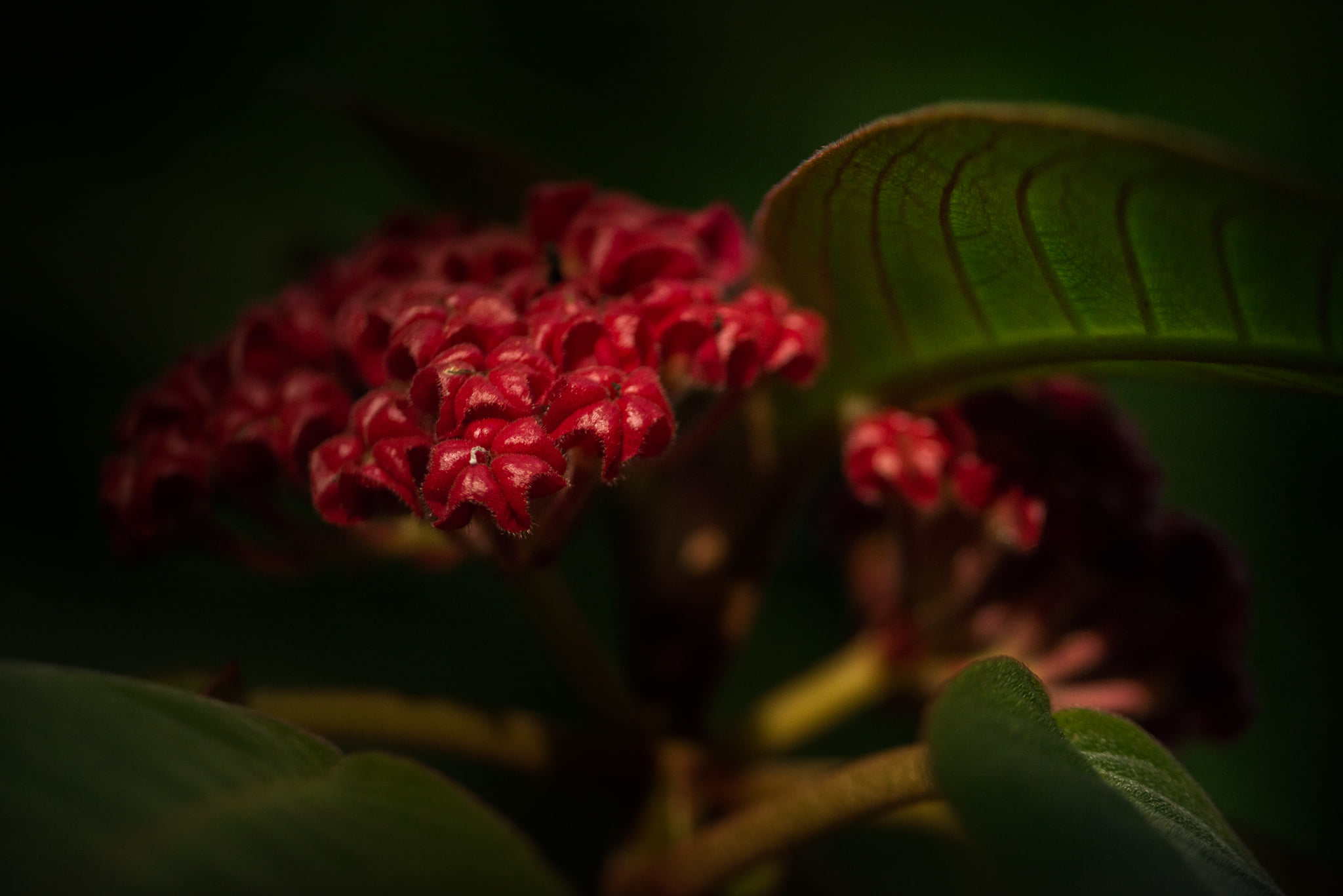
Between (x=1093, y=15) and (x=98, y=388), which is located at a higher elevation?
(x=1093, y=15)

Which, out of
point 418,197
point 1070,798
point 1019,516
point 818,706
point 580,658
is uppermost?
point 418,197

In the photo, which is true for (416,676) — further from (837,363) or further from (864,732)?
(837,363)

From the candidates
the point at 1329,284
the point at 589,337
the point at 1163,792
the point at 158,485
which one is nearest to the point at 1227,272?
the point at 1329,284

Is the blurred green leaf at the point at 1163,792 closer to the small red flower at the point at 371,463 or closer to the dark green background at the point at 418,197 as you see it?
the small red flower at the point at 371,463

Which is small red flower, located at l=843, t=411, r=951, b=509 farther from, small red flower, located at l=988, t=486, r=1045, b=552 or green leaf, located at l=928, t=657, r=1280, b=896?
green leaf, located at l=928, t=657, r=1280, b=896

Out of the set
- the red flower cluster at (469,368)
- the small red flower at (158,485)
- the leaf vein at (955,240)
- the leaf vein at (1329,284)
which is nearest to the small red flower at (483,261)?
the red flower cluster at (469,368)

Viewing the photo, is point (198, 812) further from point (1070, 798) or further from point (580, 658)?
point (580, 658)

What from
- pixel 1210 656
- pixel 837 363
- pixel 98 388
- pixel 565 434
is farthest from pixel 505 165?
pixel 1210 656
